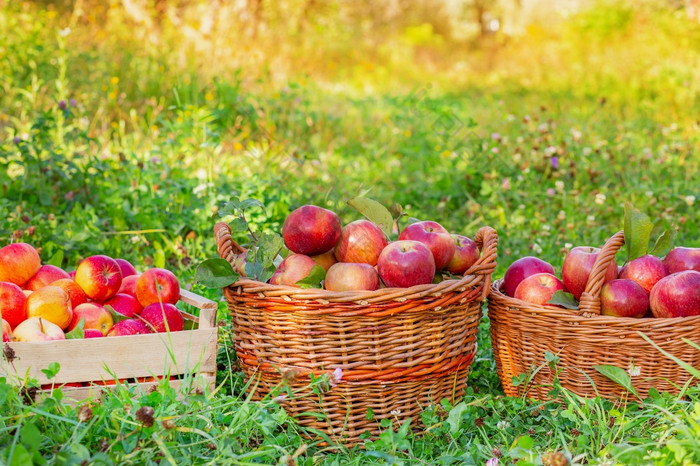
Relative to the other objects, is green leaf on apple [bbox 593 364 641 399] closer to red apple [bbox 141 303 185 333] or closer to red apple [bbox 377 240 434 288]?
red apple [bbox 377 240 434 288]

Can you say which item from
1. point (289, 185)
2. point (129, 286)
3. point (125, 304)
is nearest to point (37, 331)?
point (125, 304)

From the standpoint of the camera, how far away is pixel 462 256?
2326 mm

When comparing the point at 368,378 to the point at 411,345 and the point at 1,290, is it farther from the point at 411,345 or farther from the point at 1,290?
the point at 1,290

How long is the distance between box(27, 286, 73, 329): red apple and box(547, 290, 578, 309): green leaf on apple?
153cm

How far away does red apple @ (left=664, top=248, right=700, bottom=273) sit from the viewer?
7.77ft

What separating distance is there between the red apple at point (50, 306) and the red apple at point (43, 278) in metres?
0.21

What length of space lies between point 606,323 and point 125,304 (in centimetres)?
157

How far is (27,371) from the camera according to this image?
199cm

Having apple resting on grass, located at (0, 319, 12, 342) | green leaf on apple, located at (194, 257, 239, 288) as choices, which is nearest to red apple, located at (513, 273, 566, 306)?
green leaf on apple, located at (194, 257, 239, 288)

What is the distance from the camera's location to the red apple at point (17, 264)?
245cm

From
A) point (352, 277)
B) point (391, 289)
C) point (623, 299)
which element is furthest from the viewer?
point (623, 299)

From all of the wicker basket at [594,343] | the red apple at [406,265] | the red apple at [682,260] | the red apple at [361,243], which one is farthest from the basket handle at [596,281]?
the red apple at [361,243]

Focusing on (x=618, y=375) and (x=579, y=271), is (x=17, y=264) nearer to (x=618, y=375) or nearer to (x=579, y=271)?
(x=579, y=271)

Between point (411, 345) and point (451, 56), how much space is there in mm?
13984
